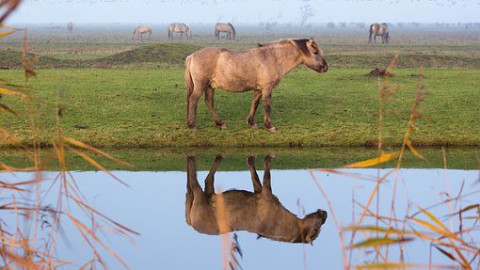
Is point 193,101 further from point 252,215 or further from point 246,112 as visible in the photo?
point 252,215

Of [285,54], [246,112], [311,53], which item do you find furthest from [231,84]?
[246,112]

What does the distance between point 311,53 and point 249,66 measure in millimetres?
985

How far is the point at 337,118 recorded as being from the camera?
14758 millimetres

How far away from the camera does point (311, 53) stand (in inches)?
520

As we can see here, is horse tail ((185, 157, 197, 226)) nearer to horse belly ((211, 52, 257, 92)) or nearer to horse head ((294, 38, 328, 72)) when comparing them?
horse belly ((211, 52, 257, 92))

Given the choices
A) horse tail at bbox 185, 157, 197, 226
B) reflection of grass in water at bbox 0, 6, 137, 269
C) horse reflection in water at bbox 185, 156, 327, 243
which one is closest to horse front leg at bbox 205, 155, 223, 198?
horse reflection in water at bbox 185, 156, 327, 243

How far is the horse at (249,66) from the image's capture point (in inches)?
511

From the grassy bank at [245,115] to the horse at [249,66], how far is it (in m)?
0.68

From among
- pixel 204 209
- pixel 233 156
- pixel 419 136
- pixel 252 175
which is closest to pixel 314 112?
pixel 419 136

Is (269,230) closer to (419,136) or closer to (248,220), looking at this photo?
(248,220)

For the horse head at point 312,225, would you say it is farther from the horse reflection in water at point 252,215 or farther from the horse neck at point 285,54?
the horse neck at point 285,54

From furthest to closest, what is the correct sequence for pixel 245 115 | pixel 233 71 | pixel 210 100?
pixel 245 115 < pixel 210 100 < pixel 233 71

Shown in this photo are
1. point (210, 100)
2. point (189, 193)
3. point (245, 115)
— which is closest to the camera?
point (189, 193)

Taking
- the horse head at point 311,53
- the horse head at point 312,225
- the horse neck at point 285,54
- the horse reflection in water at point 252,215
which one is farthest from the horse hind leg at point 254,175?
the horse head at point 311,53
